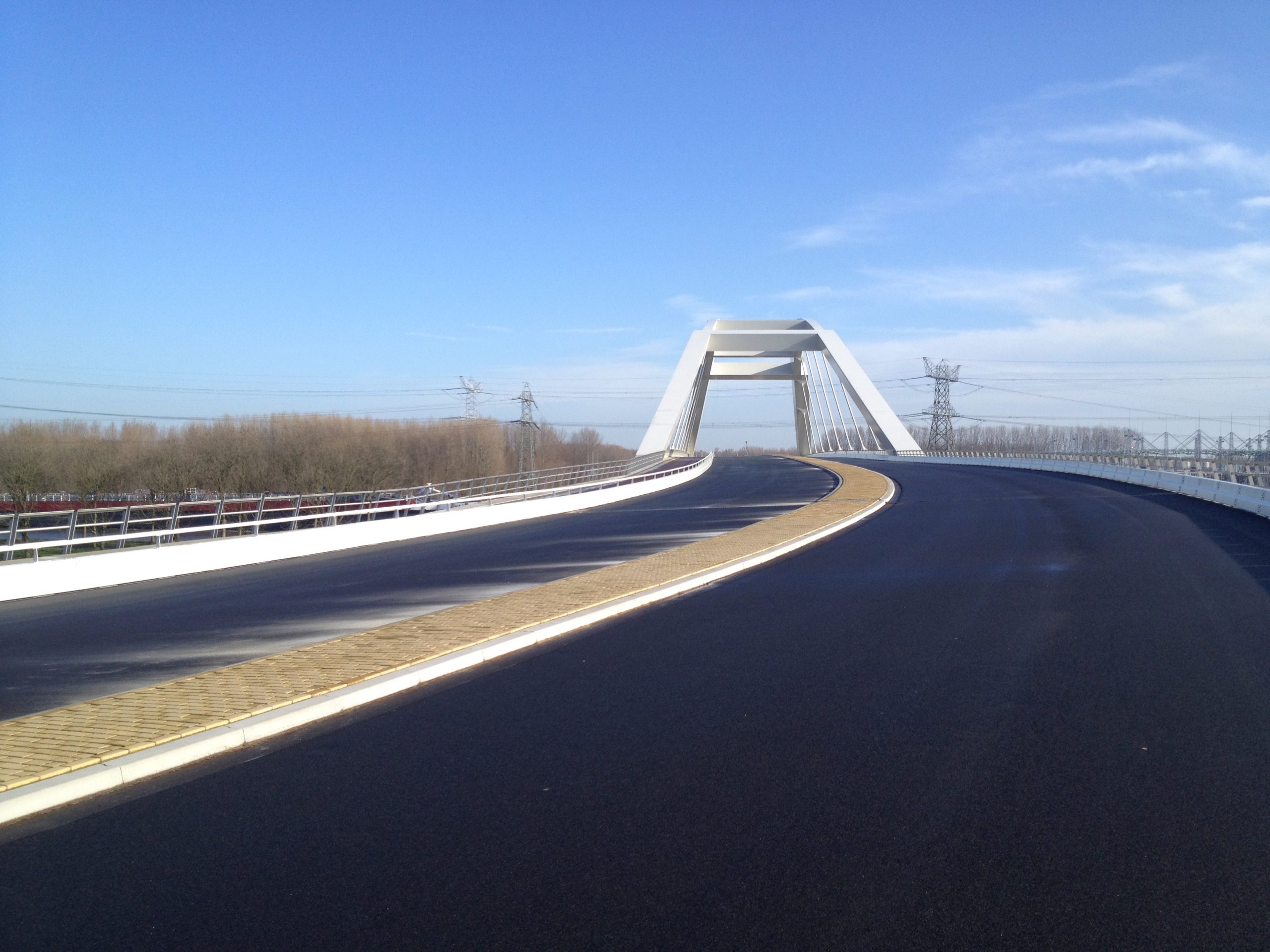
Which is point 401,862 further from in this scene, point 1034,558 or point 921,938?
point 1034,558

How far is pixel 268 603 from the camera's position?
1224 cm

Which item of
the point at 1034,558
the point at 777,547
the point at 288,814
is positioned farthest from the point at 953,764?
the point at 777,547

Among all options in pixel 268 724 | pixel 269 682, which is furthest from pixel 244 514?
pixel 268 724

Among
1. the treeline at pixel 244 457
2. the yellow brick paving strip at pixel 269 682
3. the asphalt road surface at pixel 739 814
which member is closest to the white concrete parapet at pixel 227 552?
A: the yellow brick paving strip at pixel 269 682

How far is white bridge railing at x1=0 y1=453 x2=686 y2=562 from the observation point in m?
16.6

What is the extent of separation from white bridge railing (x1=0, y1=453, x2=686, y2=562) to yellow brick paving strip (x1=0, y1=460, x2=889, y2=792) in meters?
7.31

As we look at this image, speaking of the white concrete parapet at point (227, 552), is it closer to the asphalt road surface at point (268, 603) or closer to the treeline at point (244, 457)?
the asphalt road surface at point (268, 603)

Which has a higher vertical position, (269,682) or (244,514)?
(244,514)

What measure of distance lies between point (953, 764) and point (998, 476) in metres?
36.0

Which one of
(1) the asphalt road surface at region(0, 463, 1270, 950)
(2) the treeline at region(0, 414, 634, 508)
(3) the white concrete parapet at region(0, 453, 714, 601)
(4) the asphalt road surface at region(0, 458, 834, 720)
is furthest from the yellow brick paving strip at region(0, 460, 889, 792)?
(2) the treeline at region(0, 414, 634, 508)

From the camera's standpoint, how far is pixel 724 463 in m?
64.1

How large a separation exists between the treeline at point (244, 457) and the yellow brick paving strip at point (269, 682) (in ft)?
89.5

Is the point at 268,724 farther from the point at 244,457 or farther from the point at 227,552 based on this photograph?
the point at 244,457

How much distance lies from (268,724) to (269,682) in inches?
47.6
